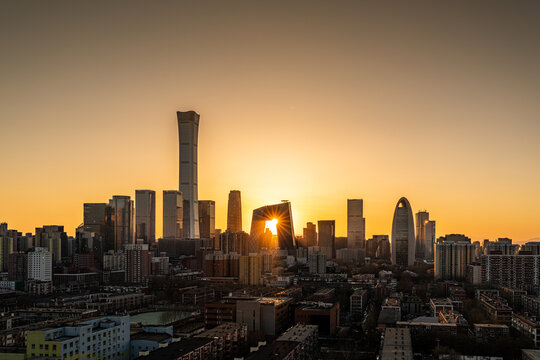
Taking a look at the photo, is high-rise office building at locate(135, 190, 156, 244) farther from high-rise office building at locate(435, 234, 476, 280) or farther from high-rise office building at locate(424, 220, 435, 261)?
high-rise office building at locate(435, 234, 476, 280)

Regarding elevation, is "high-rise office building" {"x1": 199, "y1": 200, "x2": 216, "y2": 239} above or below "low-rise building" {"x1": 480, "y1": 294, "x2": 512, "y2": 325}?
above

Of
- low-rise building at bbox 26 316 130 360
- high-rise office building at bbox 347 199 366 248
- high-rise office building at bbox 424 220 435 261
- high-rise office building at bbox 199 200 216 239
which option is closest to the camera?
low-rise building at bbox 26 316 130 360

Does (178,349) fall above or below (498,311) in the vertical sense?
above

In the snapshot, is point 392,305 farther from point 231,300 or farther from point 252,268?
point 252,268

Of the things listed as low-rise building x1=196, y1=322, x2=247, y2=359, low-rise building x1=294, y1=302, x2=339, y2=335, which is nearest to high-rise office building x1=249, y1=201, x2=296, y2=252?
low-rise building x1=294, y1=302, x2=339, y2=335

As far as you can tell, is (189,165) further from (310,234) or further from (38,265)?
(38,265)

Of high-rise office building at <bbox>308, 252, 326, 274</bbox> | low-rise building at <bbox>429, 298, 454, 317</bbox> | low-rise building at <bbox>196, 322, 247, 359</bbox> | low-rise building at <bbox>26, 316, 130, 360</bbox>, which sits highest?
low-rise building at <bbox>26, 316, 130, 360</bbox>

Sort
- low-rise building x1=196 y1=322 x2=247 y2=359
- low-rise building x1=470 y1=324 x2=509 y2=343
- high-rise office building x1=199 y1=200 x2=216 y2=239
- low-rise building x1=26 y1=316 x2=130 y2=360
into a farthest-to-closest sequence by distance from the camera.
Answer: high-rise office building x1=199 y1=200 x2=216 y2=239 < low-rise building x1=470 y1=324 x2=509 y2=343 < low-rise building x1=196 y1=322 x2=247 y2=359 < low-rise building x1=26 y1=316 x2=130 y2=360

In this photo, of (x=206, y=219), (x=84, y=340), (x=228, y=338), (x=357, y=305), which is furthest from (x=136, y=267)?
(x=206, y=219)
